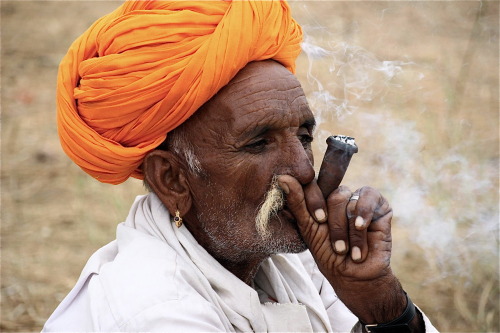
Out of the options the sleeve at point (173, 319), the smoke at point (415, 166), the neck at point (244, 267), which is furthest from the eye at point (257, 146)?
the smoke at point (415, 166)

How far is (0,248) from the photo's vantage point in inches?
275

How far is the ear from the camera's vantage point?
3.31 metres

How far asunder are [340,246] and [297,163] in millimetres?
400

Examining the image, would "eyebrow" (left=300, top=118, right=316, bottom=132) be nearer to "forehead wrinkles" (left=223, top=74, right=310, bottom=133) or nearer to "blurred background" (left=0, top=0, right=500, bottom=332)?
"forehead wrinkles" (left=223, top=74, right=310, bottom=133)

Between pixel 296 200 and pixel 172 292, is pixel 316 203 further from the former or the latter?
pixel 172 292

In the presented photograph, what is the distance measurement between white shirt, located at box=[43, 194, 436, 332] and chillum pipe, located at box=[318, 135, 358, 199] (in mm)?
564

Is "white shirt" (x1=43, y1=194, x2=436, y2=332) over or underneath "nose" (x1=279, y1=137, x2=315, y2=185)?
underneath

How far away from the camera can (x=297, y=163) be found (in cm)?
313

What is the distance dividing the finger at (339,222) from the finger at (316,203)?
34mm

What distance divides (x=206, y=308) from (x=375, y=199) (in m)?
0.81

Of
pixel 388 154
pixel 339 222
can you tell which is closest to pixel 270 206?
pixel 339 222

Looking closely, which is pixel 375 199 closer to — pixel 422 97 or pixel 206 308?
pixel 206 308

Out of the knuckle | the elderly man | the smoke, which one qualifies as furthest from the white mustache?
the smoke

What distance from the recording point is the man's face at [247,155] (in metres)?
3.16
